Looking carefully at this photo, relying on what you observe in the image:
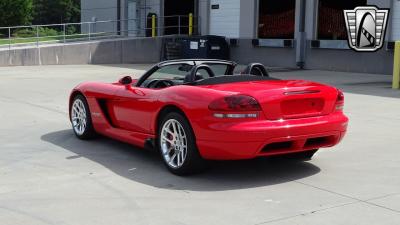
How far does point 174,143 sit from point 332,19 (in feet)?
59.0

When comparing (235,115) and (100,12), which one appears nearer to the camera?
(235,115)

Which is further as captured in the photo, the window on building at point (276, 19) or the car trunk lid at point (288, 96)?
the window on building at point (276, 19)

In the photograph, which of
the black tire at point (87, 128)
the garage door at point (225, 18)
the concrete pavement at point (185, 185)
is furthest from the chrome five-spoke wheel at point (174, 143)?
the garage door at point (225, 18)

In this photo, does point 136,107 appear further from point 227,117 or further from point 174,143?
point 227,117

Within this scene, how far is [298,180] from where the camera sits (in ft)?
19.2

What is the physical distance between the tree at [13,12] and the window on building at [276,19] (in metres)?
24.6

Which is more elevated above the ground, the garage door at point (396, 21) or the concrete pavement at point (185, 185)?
the garage door at point (396, 21)

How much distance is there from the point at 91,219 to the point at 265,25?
71.7 ft

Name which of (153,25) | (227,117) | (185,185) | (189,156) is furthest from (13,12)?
(227,117)

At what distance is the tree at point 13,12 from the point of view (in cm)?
4378

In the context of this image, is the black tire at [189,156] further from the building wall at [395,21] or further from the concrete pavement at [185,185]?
the building wall at [395,21]

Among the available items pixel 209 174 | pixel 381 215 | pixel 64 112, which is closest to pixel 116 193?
pixel 209 174

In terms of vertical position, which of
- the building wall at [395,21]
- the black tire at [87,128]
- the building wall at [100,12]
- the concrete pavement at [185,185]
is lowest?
the concrete pavement at [185,185]

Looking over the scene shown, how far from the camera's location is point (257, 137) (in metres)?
A: 5.50
